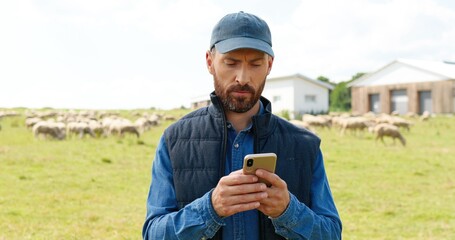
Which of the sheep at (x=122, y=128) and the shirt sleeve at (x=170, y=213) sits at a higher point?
the sheep at (x=122, y=128)

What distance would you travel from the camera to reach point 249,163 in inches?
69.6

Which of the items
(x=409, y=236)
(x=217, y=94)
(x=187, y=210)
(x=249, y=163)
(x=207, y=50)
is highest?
(x=207, y=50)

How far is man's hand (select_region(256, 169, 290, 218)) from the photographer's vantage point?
1825mm

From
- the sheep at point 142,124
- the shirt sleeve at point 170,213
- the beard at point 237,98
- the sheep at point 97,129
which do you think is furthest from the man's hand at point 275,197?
the sheep at point 142,124

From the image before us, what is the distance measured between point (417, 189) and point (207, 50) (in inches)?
383

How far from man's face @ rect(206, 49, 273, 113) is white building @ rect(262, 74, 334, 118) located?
4448 centimetres

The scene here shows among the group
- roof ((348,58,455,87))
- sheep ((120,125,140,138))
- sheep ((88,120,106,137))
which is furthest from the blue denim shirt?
roof ((348,58,455,87))

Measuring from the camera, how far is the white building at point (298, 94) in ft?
156

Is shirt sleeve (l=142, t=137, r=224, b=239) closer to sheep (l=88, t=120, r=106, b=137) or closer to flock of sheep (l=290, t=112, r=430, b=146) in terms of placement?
flock of sheep (l=290, t=112, r=430, b=146)

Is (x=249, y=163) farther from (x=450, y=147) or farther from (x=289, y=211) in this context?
(x=450, y=147)

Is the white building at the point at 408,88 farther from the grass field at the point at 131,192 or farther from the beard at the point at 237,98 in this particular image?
the beard at the point at 237,98

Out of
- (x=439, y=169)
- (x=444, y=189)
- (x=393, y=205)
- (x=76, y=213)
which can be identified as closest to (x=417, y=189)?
(x=444, y=189)

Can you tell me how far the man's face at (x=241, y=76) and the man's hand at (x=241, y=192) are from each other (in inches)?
16.4

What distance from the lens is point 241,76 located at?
6.81 feet
